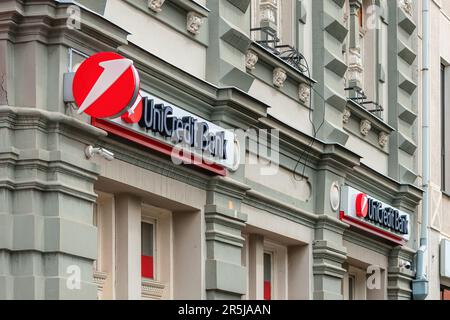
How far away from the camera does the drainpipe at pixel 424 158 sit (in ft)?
83.3

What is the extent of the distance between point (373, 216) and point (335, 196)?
5.54ft

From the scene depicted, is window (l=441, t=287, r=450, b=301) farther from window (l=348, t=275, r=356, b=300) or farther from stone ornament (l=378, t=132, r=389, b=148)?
stone ornament (l=378, t=132, r=389, b=148)

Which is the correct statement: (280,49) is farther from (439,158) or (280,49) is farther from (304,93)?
(439,158)

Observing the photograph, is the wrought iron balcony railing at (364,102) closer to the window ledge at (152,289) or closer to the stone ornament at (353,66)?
the stone ornament at (353,66)

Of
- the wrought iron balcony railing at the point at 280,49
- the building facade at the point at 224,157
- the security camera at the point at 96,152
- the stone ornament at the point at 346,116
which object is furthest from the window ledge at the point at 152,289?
the stone ornament at the point at 346,116

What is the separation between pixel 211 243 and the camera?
674 inches

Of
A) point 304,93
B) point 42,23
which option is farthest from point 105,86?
point 304,93

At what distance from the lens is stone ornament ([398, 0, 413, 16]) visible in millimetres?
25709

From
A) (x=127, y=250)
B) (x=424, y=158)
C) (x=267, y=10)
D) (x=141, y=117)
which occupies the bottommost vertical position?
(x=127, y=250)

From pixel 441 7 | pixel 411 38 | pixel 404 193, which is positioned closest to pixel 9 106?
pixel 404 193

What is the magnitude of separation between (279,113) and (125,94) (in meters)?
6.24

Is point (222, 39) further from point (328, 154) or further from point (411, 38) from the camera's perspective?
point (411, 38)

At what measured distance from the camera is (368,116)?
76.9 feet

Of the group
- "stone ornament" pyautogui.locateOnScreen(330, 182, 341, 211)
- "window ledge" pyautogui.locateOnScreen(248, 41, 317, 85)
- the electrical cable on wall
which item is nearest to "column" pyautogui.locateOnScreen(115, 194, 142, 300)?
"window ledge" pyautogui.locateOnScreen(248, 41, 317, 85)
